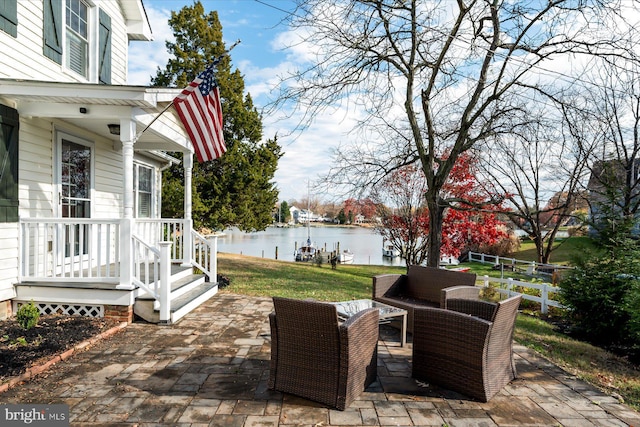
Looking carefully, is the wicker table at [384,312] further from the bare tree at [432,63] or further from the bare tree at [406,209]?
the bare tree at [406,209]

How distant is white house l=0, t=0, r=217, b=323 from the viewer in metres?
4.96

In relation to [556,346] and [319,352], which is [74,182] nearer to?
[319,352]

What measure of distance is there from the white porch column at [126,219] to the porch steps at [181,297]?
0.35m

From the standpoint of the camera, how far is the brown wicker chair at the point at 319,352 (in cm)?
298

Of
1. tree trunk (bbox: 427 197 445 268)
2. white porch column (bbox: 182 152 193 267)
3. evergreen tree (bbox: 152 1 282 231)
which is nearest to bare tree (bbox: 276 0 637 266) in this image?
tree trunk (bbox: 427 197 445 268)

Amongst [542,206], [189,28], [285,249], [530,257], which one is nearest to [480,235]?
[542,206]

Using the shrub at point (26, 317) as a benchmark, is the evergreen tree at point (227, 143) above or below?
above

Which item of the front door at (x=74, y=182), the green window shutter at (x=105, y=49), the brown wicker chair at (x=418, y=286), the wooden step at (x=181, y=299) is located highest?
the green window shutter at (x=105, y=49)

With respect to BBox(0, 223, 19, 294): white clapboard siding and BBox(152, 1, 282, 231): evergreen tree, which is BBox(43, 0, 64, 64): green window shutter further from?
BBox(152, 1, 282, 231): evergreen tree

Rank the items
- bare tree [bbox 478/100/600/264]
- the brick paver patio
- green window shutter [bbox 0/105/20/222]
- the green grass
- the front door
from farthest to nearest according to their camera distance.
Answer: bare tree [bbox 478/100/600/264] < the front door < green window shutter [bbox 0/105/20/222] < the green grass < the brick paver patio

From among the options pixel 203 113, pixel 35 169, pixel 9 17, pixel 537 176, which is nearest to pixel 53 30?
pixel 9 17

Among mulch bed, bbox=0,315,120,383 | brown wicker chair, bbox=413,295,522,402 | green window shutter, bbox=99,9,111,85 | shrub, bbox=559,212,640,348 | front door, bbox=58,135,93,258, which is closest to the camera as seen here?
brown wicker chair, bbox=413,295,522,402

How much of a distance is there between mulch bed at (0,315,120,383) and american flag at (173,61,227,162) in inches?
114

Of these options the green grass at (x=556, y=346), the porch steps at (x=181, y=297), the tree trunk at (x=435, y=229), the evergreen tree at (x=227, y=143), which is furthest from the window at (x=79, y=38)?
the tree trunk at (x=435, y=229)
